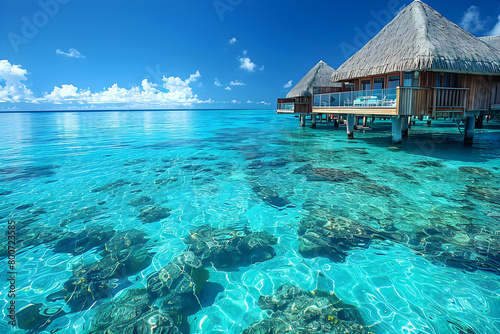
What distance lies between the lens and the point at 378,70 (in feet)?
48.2

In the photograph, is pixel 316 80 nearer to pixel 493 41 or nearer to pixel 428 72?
pixel 428 72

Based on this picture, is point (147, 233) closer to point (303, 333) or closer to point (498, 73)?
point (303, 333)

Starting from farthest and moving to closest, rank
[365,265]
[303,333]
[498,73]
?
1. [498,73]
2. [365,265]
3. [303,333]

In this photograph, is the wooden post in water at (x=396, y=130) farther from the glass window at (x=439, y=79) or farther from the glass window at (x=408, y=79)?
the glass window at (x=439, y=79)

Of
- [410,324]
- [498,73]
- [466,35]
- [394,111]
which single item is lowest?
[410,324]

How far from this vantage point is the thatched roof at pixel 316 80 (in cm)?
2738

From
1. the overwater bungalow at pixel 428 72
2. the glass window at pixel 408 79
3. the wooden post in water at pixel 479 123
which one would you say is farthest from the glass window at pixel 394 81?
the wooden post in water at pixel 479 123

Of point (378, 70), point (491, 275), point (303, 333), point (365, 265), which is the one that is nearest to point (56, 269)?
point (303, 333)

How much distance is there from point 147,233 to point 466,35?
18985mm

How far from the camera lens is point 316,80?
2784cm

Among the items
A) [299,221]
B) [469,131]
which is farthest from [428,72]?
[299,221]

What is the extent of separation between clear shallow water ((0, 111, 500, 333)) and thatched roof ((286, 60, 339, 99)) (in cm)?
1532

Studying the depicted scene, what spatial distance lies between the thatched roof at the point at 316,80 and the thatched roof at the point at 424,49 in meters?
9.85

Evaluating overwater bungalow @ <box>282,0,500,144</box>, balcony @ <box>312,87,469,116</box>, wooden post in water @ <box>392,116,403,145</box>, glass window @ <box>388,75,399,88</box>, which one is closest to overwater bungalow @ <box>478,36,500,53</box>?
glass window @ <box>388,75,399,88</box>
